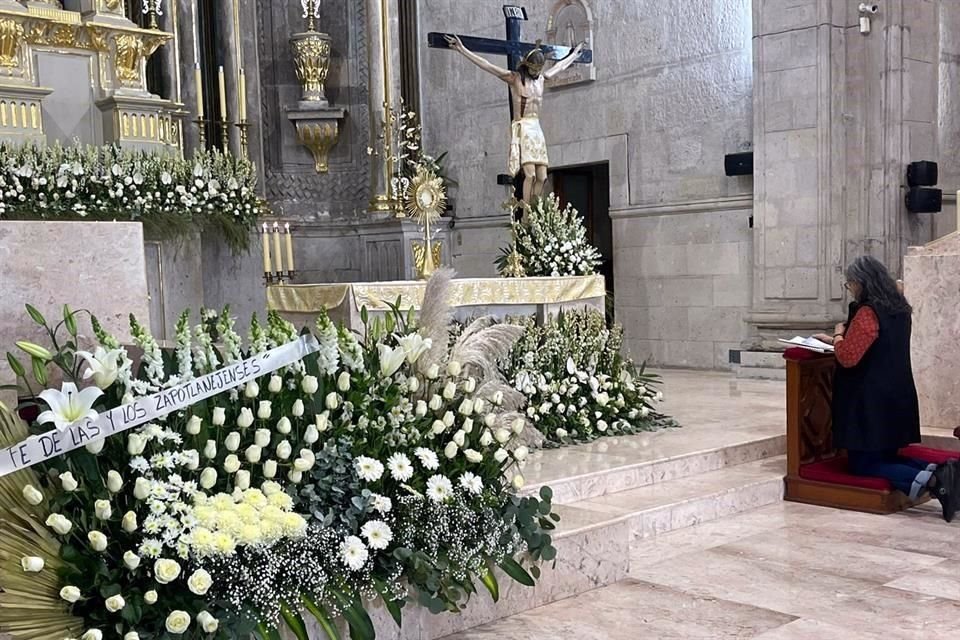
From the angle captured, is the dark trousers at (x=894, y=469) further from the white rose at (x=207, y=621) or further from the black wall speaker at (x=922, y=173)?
the black wall speaker at (x=922, y=173)

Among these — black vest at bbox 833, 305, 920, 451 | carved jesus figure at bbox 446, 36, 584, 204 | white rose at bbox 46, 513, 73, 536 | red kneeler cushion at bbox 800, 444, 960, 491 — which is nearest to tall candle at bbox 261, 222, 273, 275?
carved jesus figure at bbox 446, 36, 584, 204

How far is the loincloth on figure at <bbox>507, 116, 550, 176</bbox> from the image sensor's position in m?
8.62

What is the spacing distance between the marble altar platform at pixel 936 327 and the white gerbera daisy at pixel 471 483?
490 cm

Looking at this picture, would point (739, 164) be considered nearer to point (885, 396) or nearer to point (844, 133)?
point (844, 133)

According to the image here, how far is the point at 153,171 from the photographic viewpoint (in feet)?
23.8

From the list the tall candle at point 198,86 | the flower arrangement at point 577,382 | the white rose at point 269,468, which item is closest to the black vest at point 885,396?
the flower arrangement at point 577,382

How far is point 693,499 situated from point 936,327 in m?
2.76

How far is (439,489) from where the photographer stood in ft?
11.6

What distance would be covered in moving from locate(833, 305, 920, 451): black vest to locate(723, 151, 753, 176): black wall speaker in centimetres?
577

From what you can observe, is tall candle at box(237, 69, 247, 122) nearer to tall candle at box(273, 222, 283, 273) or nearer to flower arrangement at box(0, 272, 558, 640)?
tall candle at box(273, 222, 283, 273)

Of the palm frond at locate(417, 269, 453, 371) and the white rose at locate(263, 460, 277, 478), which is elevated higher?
the palm frond at locate(417, 269, 453, 371)

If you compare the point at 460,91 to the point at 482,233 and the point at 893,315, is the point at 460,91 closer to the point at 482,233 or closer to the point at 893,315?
the point at 482,233

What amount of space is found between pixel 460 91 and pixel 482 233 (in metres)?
2.14

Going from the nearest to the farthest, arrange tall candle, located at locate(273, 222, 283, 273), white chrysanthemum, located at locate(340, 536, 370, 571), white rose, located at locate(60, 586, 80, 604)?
1. white rose, located at locate(60, 586, 80, 604)
2. white chrysanthemum, located at locate(340, 536, 370, 571)
3. tall candle, located at locate(273, 222, 283, 273)
